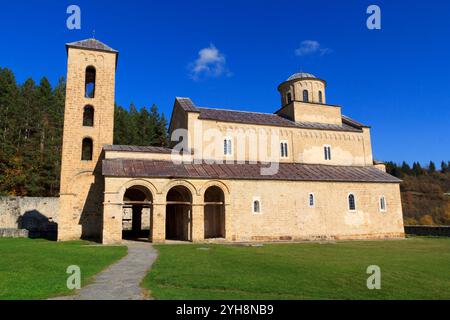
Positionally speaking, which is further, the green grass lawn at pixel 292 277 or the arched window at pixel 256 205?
the arched window at pixel 256 205

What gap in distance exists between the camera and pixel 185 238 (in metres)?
23.1

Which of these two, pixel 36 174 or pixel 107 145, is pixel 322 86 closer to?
pixel 107 145

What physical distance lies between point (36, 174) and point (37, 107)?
9357 millimetres

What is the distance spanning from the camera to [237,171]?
79.9 ft

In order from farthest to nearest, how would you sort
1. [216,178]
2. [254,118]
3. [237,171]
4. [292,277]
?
[254,118] < [237,171] < [216,178] < [292,277]

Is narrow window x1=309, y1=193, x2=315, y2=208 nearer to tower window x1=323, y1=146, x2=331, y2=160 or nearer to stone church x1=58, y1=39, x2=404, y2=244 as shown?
stone church x1=58, y1=39, x2=404, y2=244

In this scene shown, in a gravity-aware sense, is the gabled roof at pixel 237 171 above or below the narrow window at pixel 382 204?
above

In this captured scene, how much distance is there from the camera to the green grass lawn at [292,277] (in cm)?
789

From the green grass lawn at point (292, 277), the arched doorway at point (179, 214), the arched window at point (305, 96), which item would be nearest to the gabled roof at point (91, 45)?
the arched doorway at point (179, 214)

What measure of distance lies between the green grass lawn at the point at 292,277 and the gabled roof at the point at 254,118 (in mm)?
15130

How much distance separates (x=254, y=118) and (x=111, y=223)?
15366 millimetres

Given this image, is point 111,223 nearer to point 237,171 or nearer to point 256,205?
point 237,171

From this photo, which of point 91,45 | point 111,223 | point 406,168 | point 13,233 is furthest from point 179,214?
point 406,168

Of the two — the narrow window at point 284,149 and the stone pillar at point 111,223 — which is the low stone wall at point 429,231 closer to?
the narrow window at point 284,149
